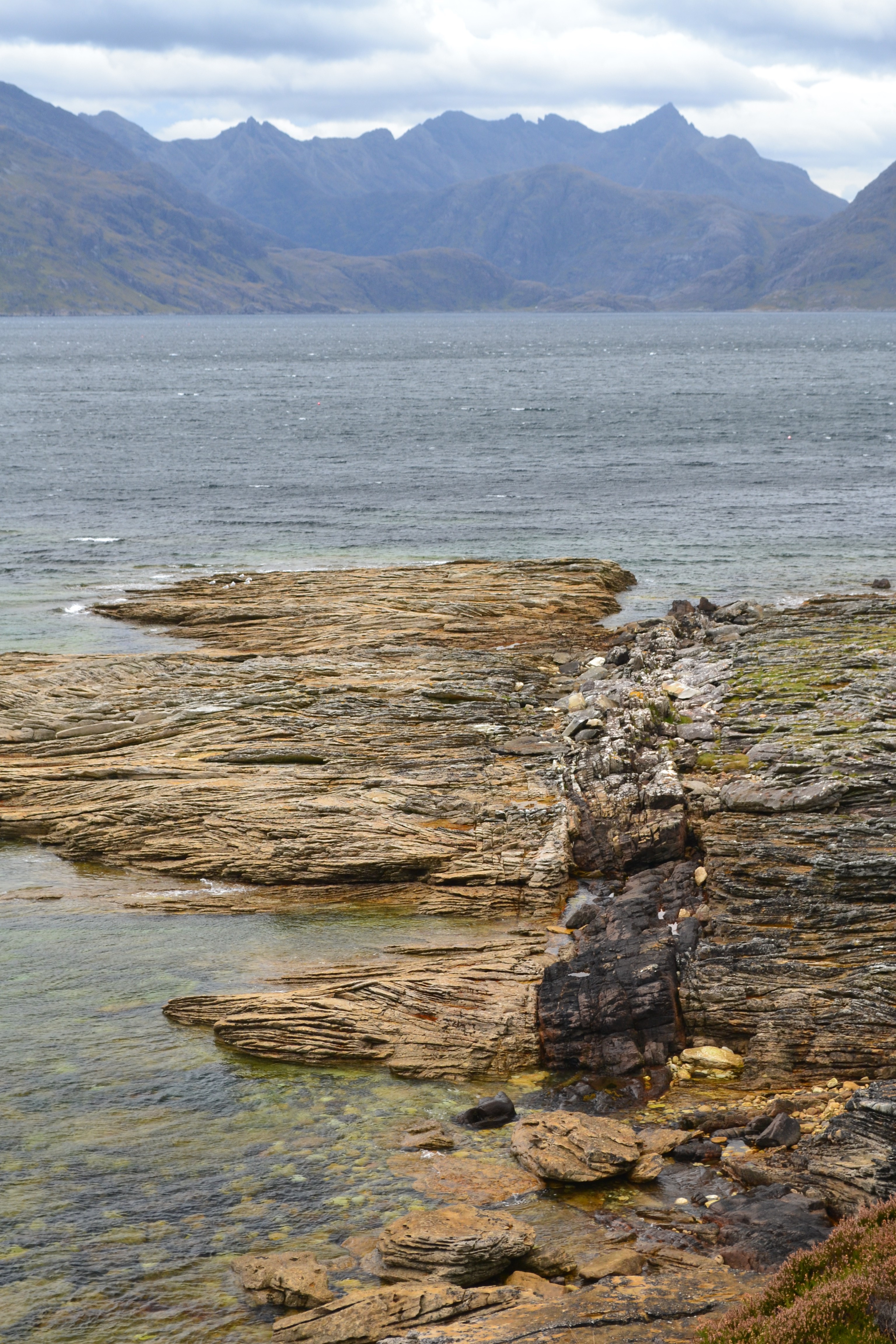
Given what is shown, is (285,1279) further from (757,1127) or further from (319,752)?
(319,752)

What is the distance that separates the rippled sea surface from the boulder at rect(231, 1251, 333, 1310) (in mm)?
261

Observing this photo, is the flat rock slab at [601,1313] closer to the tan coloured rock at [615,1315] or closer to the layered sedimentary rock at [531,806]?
the tan coloured rock at [615,1315]

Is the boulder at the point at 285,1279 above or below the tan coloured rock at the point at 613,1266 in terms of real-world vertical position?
below

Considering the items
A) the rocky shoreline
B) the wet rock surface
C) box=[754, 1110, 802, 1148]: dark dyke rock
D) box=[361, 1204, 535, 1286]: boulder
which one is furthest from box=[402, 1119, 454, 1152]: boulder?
the wet rock surface

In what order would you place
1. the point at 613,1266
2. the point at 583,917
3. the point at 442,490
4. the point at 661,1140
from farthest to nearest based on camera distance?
the point at 442,490
the point at 583,917
the point at 661,1140
the point at 613,1266

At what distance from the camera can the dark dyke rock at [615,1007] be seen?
19.0 m

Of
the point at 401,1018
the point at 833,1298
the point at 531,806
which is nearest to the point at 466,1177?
the point at 401,1018

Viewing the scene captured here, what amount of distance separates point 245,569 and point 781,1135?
143 ft

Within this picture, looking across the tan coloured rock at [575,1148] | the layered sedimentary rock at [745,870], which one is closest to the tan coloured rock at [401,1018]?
the layered sedimentary rock at [745,870]

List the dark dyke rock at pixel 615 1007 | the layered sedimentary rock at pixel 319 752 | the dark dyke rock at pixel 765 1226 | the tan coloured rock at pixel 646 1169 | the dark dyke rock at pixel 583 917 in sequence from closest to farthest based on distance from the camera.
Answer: the dark dyke rock at pixel 765 1226
the tan coloured rock at pixel 646 1169
the dark dyke rock at pixel 615 1007
the dark dyke rock at pixel 583 917
the layered sedimentary rock at pixel 319 752

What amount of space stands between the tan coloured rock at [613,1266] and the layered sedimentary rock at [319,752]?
10.3 meters

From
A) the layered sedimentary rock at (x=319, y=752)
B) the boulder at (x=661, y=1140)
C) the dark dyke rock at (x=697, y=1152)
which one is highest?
the layered sedimentary rock at (x=319, y=752)

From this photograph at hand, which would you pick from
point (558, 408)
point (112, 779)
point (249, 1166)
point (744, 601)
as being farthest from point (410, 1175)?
point (558, 408)

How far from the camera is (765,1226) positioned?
13.9 meters
